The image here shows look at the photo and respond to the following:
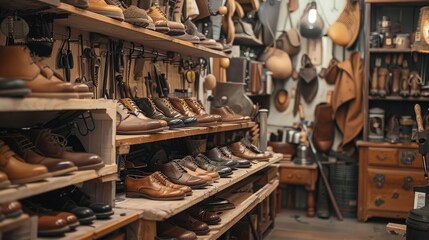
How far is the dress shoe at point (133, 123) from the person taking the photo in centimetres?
253

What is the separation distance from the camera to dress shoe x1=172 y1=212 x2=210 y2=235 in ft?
9.26

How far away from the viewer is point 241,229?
12.9ft

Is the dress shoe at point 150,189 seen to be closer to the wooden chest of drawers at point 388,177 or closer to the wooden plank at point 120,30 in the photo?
the wooden plank at point 120,30

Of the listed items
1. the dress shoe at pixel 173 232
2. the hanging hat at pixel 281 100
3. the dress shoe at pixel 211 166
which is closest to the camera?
the dress shoe at pixel 173 232

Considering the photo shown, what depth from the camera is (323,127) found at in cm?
609

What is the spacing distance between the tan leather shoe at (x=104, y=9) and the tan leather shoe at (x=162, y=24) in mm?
496

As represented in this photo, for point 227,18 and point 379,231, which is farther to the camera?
point 379,231

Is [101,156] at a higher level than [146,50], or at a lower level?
lower

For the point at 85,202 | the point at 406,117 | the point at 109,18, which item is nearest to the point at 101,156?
the point at 85,202

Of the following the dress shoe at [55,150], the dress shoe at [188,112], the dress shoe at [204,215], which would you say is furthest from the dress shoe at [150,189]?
the dress shoe at [188,112]

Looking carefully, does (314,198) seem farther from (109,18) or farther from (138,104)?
(109,18)

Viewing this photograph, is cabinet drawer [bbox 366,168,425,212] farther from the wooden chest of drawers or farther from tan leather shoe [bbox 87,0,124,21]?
tan leather shoe [bbox 87,0,124,21]

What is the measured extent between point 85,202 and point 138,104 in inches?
33.2

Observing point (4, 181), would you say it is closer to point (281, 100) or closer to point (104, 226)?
point (104, 226)
